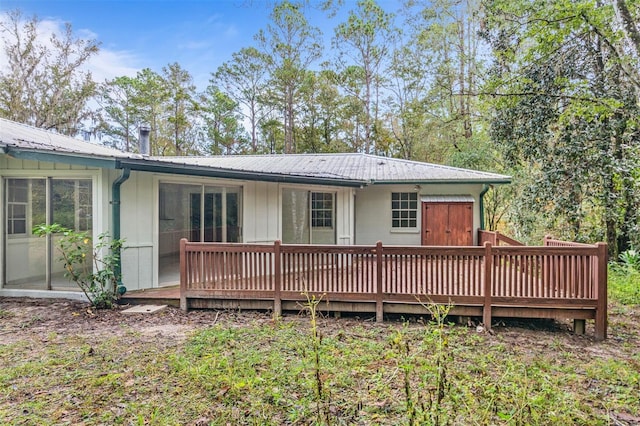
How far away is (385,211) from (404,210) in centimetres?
57

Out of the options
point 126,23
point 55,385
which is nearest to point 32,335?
point 55,385

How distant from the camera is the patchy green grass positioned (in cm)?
288

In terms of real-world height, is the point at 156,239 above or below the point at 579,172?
below

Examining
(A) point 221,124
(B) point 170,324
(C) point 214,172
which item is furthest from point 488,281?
(A) point 221,124

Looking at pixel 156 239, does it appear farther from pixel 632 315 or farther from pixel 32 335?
pixel 632 315

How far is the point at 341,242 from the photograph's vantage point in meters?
9.71

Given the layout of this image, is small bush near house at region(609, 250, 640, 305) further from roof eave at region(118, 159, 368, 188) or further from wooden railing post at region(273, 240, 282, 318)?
wooden railing post at region(273, 240, 282, 318)

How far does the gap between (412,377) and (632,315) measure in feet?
16.4

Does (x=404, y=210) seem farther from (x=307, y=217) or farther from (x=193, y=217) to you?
(x=193, y=217)

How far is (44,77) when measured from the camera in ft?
66.1

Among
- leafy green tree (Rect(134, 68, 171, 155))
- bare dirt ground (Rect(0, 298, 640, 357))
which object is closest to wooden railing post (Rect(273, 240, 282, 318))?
bare dirt ground (Rect(0, 298, 640, 357))

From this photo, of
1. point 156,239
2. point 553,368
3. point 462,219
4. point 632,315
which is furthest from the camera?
point 462,219

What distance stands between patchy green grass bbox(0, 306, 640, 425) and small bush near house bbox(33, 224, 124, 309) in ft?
4.00

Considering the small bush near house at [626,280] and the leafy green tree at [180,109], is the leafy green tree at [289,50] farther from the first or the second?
the small bush near house at [626,280]
